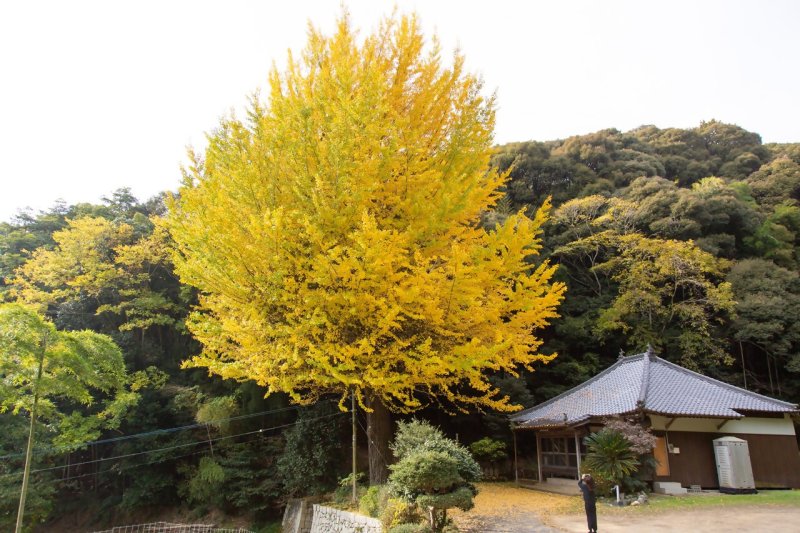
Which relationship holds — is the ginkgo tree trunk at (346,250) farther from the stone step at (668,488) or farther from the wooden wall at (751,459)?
the wooden wall at (751,459)

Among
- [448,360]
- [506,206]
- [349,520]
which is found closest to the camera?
[448,360]

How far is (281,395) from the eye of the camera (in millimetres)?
17297

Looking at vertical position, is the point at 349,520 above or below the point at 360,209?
below

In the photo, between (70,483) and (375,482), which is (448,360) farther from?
(70,483)

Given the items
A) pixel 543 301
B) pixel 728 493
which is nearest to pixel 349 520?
pixel 543 301

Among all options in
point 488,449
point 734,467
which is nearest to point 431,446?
point 488,449

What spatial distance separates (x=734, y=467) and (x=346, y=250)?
41.0 feet

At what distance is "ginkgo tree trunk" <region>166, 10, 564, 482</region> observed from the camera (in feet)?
18.6

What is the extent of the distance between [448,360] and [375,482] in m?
3.49

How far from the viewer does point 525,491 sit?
43.0 feet

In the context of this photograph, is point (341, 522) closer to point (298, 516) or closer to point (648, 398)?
point (298, 516)

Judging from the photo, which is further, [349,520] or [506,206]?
[506,206]

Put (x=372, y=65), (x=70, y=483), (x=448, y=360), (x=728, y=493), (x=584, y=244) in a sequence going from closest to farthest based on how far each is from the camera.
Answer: (x=448, y=360) → (x=372, y=65) → (x=728, y=493) → (x=70, y=483) → (x=584, y=244)

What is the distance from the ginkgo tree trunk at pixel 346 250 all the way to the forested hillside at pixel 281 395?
792 cm
